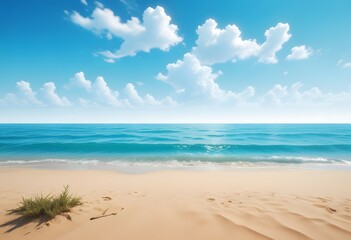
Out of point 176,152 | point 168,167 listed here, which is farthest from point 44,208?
point 176,152

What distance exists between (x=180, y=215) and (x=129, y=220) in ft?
4.11

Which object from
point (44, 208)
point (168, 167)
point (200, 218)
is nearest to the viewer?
point (44, 208)

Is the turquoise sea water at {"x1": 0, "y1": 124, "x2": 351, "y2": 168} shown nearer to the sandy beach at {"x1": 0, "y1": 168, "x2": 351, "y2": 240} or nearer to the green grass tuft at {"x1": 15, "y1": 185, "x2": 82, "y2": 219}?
the sandy beach at {"x1": 0, "y1": 168, "x2": 351, "y2": 240}

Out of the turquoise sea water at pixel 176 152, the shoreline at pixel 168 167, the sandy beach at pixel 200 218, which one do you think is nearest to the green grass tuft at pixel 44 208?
the sandy beach at pixel 200 218

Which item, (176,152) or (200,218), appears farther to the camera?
(176,152)

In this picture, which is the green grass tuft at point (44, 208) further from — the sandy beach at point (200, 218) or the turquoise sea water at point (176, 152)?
the turquoise sea water at point (176, 152)

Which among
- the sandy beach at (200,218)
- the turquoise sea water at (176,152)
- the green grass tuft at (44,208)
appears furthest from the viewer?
the turquoise sea water at (176,152)

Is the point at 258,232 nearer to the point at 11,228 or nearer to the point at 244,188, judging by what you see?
the point at 244,188

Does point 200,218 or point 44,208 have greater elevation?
point 44,208

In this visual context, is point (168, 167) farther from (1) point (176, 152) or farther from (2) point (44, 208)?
(2) point (44, 208)

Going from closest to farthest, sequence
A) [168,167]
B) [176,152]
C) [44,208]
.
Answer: [44,208], [168,167], [176,152]

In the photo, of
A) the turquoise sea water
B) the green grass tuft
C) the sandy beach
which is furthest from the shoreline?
the green grass tuft

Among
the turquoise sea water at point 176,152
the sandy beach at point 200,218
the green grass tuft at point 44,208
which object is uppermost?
the green grass tuft at point 44,208

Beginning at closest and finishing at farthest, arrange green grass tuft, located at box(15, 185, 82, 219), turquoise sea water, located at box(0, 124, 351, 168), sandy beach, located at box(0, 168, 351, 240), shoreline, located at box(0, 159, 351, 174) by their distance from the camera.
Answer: sandy beach, located at box(0, 168, 351, 240)
green grass tuft, located at box(15, 185, 82, 219)
shoreline, located at box(0, 159, 351, 174)
turquoise sea water, located at box(0, 124, 351, 168)
